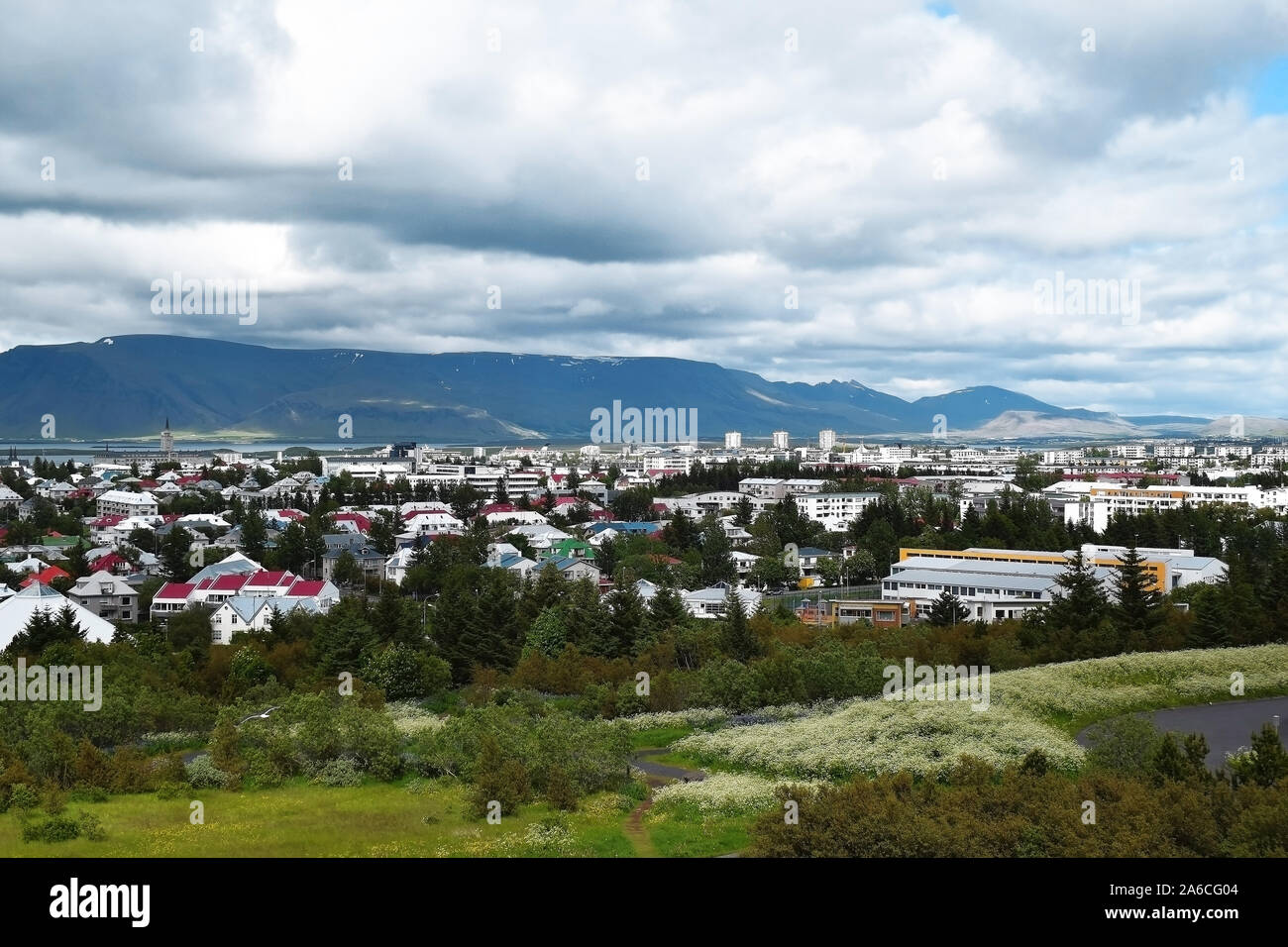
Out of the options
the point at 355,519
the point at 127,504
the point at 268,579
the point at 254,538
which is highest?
the point at 127,504

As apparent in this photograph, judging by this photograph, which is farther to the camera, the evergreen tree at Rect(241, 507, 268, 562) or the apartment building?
the apartment building

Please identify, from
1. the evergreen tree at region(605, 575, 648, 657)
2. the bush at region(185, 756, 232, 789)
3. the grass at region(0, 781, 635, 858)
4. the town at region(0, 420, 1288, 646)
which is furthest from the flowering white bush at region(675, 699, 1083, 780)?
the town at region(0, 420, 1288, 646)

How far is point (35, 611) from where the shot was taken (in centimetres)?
3011

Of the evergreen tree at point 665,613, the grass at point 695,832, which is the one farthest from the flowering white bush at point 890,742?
the evergreen tree at point 665,613

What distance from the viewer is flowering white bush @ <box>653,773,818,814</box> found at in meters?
15.3

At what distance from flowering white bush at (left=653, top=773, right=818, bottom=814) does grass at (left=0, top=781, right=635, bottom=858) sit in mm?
629

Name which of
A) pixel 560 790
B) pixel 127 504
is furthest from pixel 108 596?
pixel 127 504

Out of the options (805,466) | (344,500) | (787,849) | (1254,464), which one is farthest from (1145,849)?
(1254,464)

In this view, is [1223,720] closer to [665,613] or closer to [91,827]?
[665,613]

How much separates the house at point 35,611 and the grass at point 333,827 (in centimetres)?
1644

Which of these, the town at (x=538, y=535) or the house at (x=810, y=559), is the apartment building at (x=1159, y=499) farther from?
the house at (x=810, y=559)

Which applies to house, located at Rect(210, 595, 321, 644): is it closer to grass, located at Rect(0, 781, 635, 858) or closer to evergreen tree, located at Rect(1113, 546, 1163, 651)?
grass, located at Rect(0, 781, 635, 858)

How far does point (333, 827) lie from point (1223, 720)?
15.3 metres
